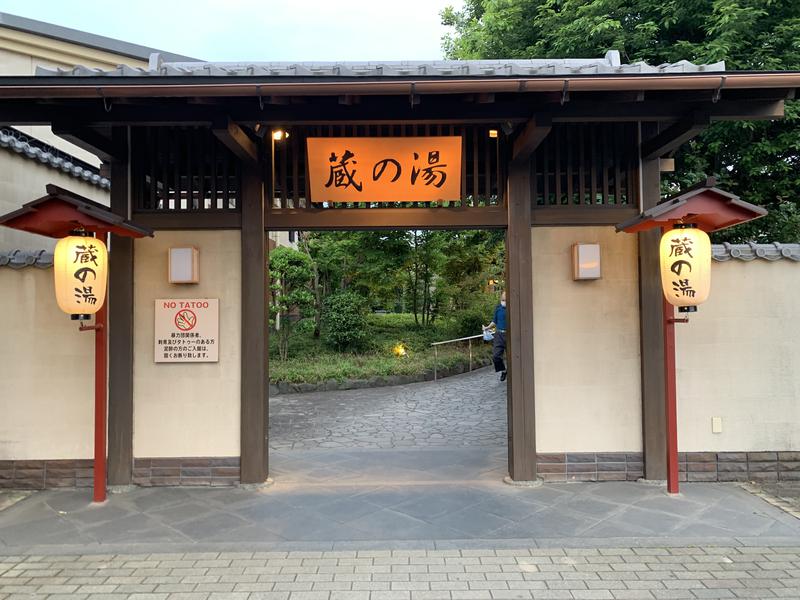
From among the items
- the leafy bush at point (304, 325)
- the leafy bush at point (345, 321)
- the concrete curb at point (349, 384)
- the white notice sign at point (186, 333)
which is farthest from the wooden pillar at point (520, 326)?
the leafy bush at point (304, 325)

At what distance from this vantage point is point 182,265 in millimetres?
5441

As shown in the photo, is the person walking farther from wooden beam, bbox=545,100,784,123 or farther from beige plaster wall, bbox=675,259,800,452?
wooden beam, bbox=545,100,784,123

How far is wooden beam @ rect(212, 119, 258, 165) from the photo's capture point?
15.4 feet

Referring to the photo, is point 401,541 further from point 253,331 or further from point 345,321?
point 345,321

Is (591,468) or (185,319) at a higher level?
(185,319)

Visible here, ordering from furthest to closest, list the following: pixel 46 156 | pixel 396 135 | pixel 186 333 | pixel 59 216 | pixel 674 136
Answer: pixel 46 156 < pixel 396 135 < pixel 186 333 < pixel 674 136 < pixel 59 216

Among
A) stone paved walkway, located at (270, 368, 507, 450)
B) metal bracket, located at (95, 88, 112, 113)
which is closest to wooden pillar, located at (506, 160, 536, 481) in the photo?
stone paved walkway, located at (270, 368, 507, 450)

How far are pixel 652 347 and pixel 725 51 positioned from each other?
5641mm

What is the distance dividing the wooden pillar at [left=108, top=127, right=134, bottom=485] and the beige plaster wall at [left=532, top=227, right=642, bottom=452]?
4.73 metres

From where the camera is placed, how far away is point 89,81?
13.8 feet

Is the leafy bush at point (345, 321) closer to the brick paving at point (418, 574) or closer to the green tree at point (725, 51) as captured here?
the green tree at point (725, 51)

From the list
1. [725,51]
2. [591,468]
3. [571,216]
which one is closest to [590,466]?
[591,468]

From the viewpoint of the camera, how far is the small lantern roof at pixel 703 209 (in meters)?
4.70

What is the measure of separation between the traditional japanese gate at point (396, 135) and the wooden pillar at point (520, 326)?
0.02 metres
